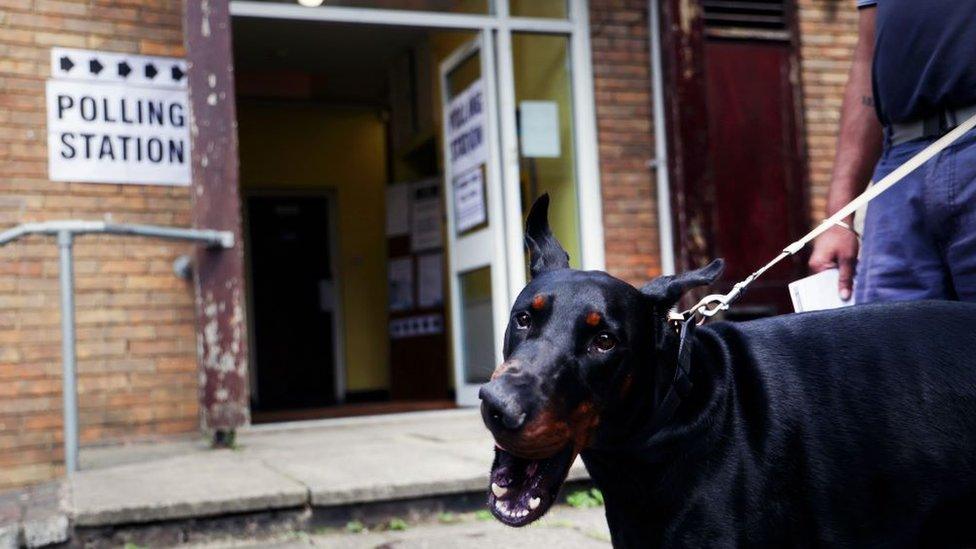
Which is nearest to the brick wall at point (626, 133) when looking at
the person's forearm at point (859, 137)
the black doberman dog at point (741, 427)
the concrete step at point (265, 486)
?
the concrete step at point (265, 486)

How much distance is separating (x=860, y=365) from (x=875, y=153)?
94 centimetres

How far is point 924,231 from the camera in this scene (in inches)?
106

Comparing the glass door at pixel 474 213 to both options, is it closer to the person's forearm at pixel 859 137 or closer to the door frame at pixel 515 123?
the door frame at pixel 515 123

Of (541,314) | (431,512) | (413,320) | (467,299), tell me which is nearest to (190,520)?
(431,512)

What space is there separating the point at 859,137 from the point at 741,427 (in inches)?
45.5

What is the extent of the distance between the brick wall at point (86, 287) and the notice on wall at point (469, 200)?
2.08m

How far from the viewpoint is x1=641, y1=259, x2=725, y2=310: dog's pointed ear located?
227cm

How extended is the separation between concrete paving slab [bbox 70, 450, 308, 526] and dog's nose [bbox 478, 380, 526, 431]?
249 centimetres

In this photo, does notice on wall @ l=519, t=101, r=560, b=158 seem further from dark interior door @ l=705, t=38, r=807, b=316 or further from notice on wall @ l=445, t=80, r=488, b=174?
dark interior door @ l=705, t=38, r=807, b=316

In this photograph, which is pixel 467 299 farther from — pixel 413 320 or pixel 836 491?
pixel 836 491

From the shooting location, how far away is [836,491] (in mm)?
2238

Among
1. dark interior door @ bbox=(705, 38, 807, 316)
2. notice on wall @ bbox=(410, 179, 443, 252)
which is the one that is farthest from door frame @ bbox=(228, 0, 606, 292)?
notice on wall @ bbox=(410, 179, 443, 252)

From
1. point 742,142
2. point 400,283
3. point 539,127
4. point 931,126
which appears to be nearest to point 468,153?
point 539,127

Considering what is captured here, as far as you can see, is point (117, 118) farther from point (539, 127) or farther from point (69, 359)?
point (539, 127)
